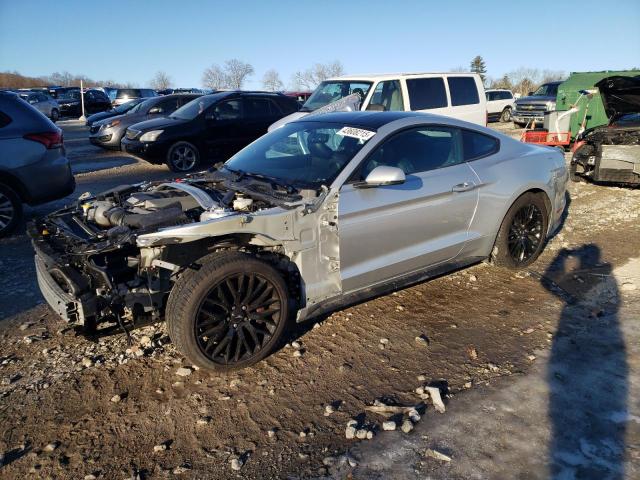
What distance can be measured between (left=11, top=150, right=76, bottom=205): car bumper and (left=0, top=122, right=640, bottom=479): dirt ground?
190cm

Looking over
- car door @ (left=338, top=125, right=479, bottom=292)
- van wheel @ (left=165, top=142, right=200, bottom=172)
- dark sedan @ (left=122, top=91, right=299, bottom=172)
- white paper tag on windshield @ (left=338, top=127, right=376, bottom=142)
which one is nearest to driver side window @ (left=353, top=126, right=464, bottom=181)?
car door @ (left=338, top=125, right=479, bottom=292)

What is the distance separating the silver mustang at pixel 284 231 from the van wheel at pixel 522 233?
0.03 m

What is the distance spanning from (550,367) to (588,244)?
3139 mm

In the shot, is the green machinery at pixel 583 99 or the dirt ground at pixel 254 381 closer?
the dirt ground at pixel 254 381

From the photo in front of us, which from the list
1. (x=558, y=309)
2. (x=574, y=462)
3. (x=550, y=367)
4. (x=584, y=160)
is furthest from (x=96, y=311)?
(x=584, y=160)

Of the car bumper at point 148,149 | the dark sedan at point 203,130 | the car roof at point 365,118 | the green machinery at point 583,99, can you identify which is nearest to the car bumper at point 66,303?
the car roof at point 365,118

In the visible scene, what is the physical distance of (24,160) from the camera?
20.5 feet

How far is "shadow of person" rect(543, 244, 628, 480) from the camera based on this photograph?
8.18ft

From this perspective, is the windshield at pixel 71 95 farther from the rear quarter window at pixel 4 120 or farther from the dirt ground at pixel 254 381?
the dirt ground at pixel 254 381

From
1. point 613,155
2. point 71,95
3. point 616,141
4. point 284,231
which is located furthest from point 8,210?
point 71,95

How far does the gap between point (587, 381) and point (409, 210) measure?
1687 millimetres

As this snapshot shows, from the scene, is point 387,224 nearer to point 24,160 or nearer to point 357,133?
point 357,133

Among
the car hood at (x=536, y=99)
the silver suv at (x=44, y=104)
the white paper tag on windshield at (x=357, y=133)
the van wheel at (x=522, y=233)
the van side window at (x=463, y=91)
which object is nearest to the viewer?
the white paper tag on windshield at (x=357, y=133)

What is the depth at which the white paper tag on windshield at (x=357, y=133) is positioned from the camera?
3.90 m
